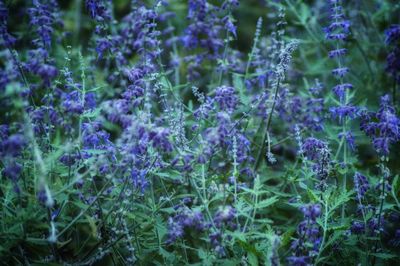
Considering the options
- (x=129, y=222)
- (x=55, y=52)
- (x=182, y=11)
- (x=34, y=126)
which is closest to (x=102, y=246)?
(x=129, y=222)

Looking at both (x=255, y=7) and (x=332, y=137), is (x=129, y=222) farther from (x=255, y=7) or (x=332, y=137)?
(x=255, y=7)

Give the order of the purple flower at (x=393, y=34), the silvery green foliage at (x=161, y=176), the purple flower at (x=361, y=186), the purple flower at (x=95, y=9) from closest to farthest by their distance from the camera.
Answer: the silvery green foliage at (x=161, y=176) → the purple flower at (x=361, y=186) → the purple flower at (x=95, y=9) → the purple flower at (x=393, y=34)

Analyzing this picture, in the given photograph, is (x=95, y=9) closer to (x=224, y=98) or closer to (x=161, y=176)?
(x=224, y=98)

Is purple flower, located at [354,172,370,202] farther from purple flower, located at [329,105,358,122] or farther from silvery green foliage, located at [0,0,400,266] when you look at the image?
purple flower, located at [329,105,358,122]

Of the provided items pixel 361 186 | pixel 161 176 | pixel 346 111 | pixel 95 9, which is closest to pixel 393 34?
pixel 346 111

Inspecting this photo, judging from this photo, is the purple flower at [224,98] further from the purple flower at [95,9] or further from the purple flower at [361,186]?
the purple flower at [95,9]

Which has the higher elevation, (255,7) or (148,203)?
(255,7)

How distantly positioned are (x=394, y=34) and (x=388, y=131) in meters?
1.58

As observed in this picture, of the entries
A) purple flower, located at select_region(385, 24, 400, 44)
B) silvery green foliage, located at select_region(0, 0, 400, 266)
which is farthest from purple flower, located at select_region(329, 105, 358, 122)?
purple flower, located at select_region(385, 24, 400, 44)

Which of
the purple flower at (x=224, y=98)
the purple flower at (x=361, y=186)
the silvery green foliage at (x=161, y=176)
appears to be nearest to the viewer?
the silvery green foliage at (x=161, y=176)

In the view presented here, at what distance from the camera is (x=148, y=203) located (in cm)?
324

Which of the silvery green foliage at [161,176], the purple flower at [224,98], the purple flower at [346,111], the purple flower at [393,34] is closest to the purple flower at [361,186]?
the silvery green foliage at [161,176]

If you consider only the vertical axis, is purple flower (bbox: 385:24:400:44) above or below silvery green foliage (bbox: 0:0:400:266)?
above

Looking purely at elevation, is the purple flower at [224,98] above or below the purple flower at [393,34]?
below
